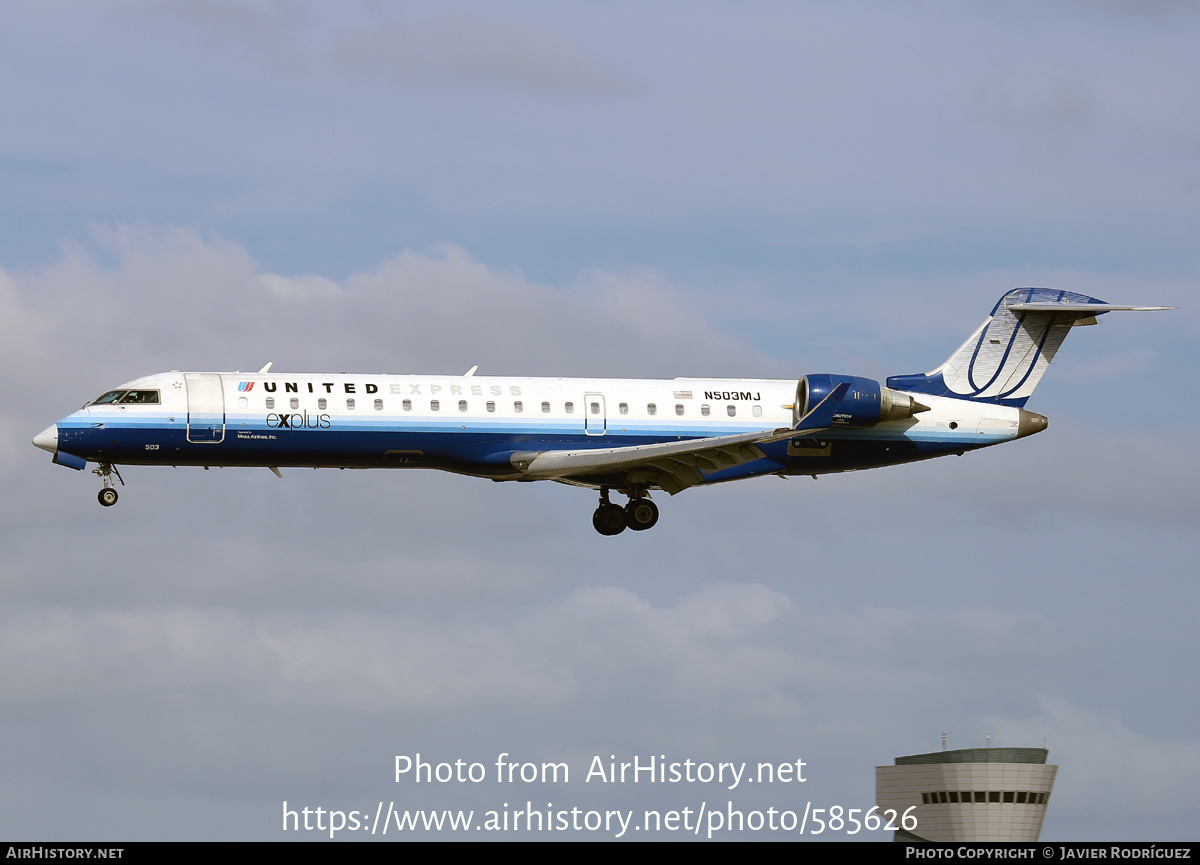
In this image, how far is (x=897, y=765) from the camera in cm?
7569

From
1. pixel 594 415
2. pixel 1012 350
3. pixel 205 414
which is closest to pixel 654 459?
pixel 594 415

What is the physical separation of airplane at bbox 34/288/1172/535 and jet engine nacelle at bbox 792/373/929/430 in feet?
0.15

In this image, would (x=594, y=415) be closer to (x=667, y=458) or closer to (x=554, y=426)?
(x=554, y=426)

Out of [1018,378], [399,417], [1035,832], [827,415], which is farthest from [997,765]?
[399,417]

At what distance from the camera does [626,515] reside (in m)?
42.3

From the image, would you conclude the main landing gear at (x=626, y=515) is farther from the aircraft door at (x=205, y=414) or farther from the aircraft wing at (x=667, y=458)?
the aircraft door at (x=205, y=414)

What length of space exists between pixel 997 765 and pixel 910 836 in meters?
5.40

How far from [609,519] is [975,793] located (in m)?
39.0

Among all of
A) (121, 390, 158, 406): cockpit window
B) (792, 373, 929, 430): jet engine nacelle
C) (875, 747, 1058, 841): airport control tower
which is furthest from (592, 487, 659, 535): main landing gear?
(875, 747, 1058, 841): airport control tower
